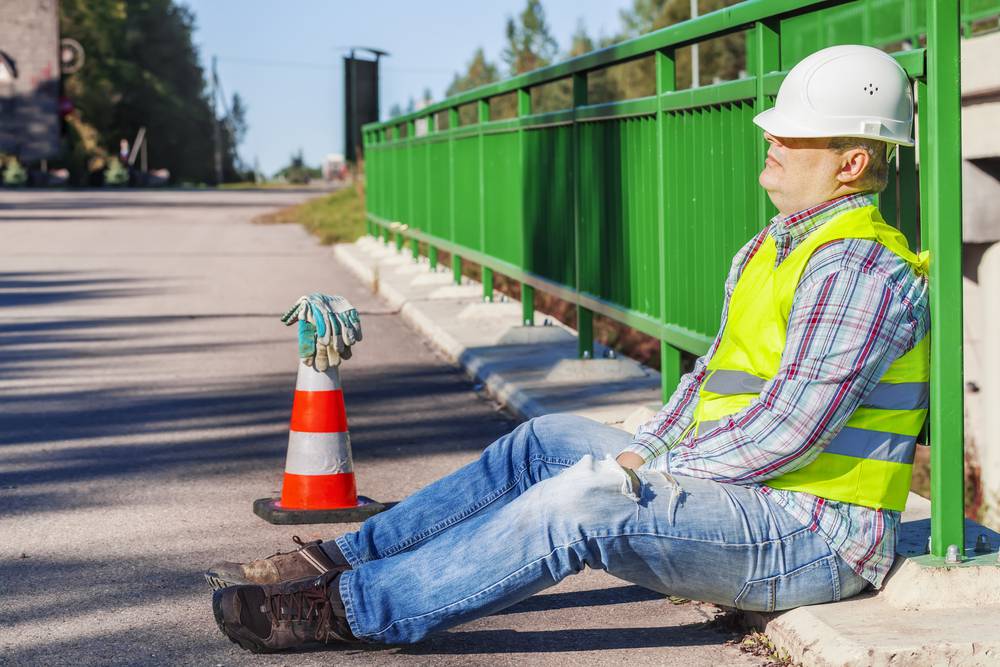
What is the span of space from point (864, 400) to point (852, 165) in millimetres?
527

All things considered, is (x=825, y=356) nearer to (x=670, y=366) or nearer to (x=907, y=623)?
(x=907, y=623)

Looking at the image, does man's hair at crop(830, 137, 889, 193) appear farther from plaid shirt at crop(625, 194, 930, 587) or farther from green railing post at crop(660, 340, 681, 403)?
green railing post at crop(660, 340, 681, 403)

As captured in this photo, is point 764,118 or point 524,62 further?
point 524,62

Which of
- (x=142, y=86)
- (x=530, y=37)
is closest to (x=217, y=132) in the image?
(x=142, y=86)

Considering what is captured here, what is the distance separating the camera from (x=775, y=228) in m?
3.52

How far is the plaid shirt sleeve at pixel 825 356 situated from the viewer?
10.6ft

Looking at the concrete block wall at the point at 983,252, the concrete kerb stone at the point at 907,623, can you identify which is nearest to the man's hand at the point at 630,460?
the concrete kerb stone at the point at 907,623

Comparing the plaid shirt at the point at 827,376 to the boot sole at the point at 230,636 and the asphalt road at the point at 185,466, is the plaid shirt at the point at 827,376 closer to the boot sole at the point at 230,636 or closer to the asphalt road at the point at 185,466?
the asphalt road at the point at 185,466

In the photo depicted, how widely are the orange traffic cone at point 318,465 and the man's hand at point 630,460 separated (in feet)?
5.43

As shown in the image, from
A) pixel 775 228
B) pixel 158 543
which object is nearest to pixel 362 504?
pixel 158 543

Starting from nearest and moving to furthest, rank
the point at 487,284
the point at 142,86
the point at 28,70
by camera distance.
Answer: the point at 487,284 < the point at 28,70 < the point at 142,86

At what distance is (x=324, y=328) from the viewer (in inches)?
200

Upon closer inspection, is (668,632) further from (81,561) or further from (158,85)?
(158,85)

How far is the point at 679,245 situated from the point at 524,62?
137 meters
